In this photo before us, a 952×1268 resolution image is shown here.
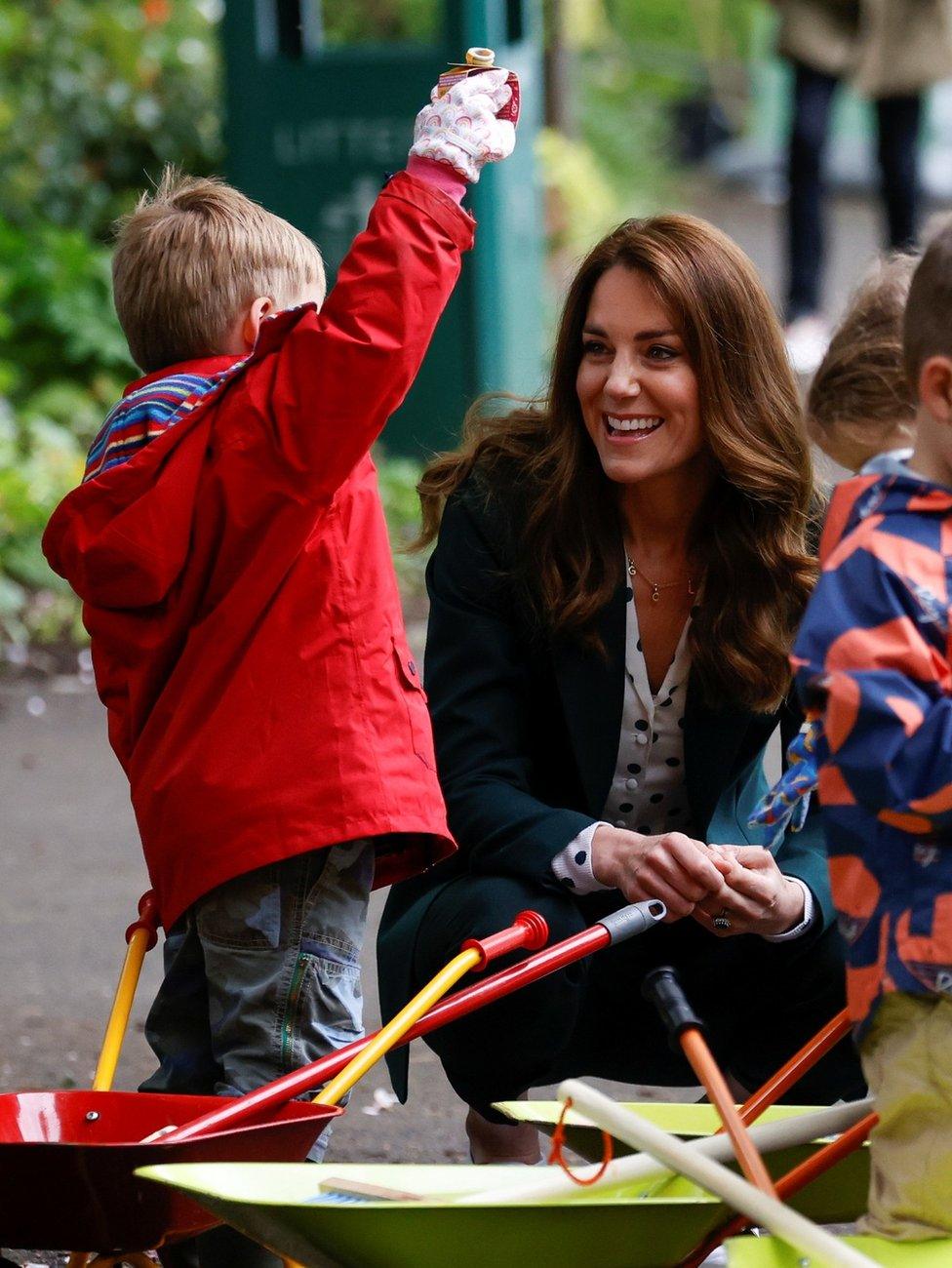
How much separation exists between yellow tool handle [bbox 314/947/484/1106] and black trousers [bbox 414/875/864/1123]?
0.50 metres

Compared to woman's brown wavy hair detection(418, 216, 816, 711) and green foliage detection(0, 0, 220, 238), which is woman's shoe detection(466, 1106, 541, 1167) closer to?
woman's brown wavy hair detection(418, 216, 816, 711)

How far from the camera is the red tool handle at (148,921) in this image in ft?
9.89

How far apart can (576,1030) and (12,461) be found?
4651 mm

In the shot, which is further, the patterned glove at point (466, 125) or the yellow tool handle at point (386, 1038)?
the patterned glove at point (466, 125)

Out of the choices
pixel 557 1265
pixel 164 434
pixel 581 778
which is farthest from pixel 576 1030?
pixel 164 434

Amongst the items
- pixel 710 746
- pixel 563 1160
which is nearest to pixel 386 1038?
pixel 563 1160

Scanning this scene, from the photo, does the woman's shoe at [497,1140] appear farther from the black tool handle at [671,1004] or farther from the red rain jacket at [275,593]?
the black tool handle at [671,1004]

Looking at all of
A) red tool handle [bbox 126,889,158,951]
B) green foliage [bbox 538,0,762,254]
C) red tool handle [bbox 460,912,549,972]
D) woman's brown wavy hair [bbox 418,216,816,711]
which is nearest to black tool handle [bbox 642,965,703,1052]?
red tool handle [bbox 460,912,549,972]

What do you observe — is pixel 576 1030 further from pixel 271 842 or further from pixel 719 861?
pixel 271 842

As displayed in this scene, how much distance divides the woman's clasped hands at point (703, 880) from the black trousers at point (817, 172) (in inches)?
247

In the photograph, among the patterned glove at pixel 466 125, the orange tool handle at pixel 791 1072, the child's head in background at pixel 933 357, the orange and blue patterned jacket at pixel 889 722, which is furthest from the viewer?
the patterned glove at pixel 466 125

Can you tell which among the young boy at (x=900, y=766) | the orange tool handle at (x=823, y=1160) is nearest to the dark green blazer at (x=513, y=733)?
the orange tool handle at (x=823, y=1160)

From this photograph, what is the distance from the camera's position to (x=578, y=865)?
3.20 m

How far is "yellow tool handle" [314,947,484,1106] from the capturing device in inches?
100
